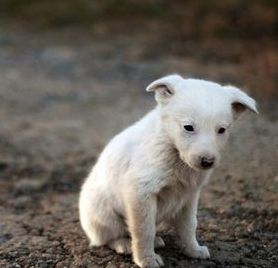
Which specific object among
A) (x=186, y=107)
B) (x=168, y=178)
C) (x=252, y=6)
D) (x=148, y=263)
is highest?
(x=252, y=6)

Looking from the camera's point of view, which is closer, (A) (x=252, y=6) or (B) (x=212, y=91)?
(B) (x=212, y=91)

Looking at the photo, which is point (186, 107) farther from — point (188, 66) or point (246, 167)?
point (188, 66)

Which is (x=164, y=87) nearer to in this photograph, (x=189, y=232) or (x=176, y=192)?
(x=176, y=192)

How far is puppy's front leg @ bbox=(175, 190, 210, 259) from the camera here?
4.87 meters

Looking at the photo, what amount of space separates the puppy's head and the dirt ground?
3.36ft

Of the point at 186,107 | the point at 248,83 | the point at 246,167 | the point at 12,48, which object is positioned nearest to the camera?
the point at 186,107

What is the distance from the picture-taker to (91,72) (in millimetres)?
12508

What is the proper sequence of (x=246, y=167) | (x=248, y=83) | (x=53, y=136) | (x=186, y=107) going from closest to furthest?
(x=186, y=107) → (x=246, y=167) → (x=53, y=136) → (x=248, y=83)

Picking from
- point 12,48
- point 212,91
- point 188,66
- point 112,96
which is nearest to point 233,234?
point 212,91

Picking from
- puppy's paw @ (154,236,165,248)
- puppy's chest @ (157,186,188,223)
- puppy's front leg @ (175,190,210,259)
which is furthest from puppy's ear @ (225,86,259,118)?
puppy's paw @ (154,236,165,248)

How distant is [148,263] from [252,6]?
11357 mm

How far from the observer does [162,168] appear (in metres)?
4.53

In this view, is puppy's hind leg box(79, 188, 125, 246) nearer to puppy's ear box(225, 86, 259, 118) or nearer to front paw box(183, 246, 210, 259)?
front paw box(183, 246, 210, 259)

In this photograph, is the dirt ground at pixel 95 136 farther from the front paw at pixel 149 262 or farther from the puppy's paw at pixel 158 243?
the front paw at pixel 149 262
